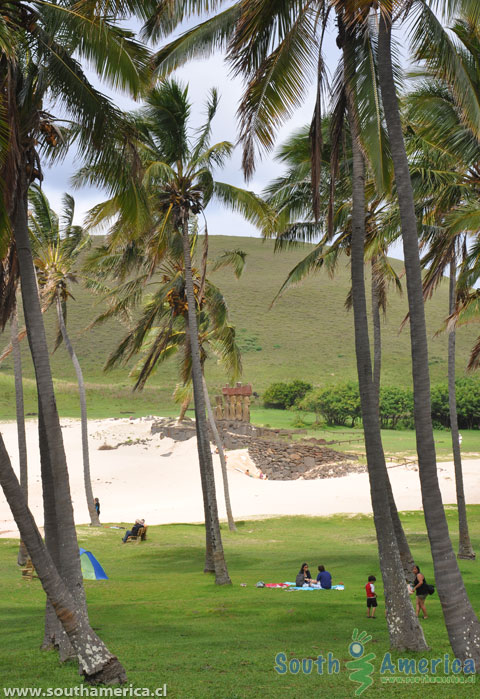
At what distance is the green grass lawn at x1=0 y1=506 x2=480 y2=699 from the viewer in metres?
8.48

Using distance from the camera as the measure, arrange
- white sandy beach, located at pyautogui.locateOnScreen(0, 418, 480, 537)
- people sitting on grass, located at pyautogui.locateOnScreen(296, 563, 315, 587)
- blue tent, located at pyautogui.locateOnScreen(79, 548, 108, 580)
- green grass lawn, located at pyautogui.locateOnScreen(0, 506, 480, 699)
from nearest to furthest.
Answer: green grass lawn, located at pyautogui.locateOnScreen(0, 506, 480, 699), people sitting on grass, located at pyautogui.locateOnScreen(296, 563, 315, 587), blue tent, located at pyautogui.locateOnScreen(79, 548, 108, 580), white sandy beach, located at pyautogui.locateOnScreen(0, 418, 480, 537)

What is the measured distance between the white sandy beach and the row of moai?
3191 millimetres

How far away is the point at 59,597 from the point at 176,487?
32.1 m

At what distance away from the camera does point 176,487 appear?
3956cm

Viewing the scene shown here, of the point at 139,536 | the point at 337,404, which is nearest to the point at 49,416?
the point at 139,536

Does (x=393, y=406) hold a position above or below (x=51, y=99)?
below

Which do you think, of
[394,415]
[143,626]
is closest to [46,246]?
[143,626]

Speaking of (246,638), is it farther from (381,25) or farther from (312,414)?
(312,414)

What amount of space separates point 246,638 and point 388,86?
844 cm

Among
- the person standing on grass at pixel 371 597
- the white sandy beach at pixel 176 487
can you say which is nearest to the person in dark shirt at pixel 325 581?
the person standing on grass at pixel 371 597

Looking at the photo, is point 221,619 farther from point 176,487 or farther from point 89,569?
point 176,487

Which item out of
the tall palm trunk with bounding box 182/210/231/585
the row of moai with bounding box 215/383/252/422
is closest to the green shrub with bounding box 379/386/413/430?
the row of moai with bounding box 215/383/252/422

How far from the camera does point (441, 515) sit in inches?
332

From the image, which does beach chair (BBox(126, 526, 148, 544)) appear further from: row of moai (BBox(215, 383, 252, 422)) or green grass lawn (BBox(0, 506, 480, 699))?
row of moai (BBox(215, 383, 252, 422))
